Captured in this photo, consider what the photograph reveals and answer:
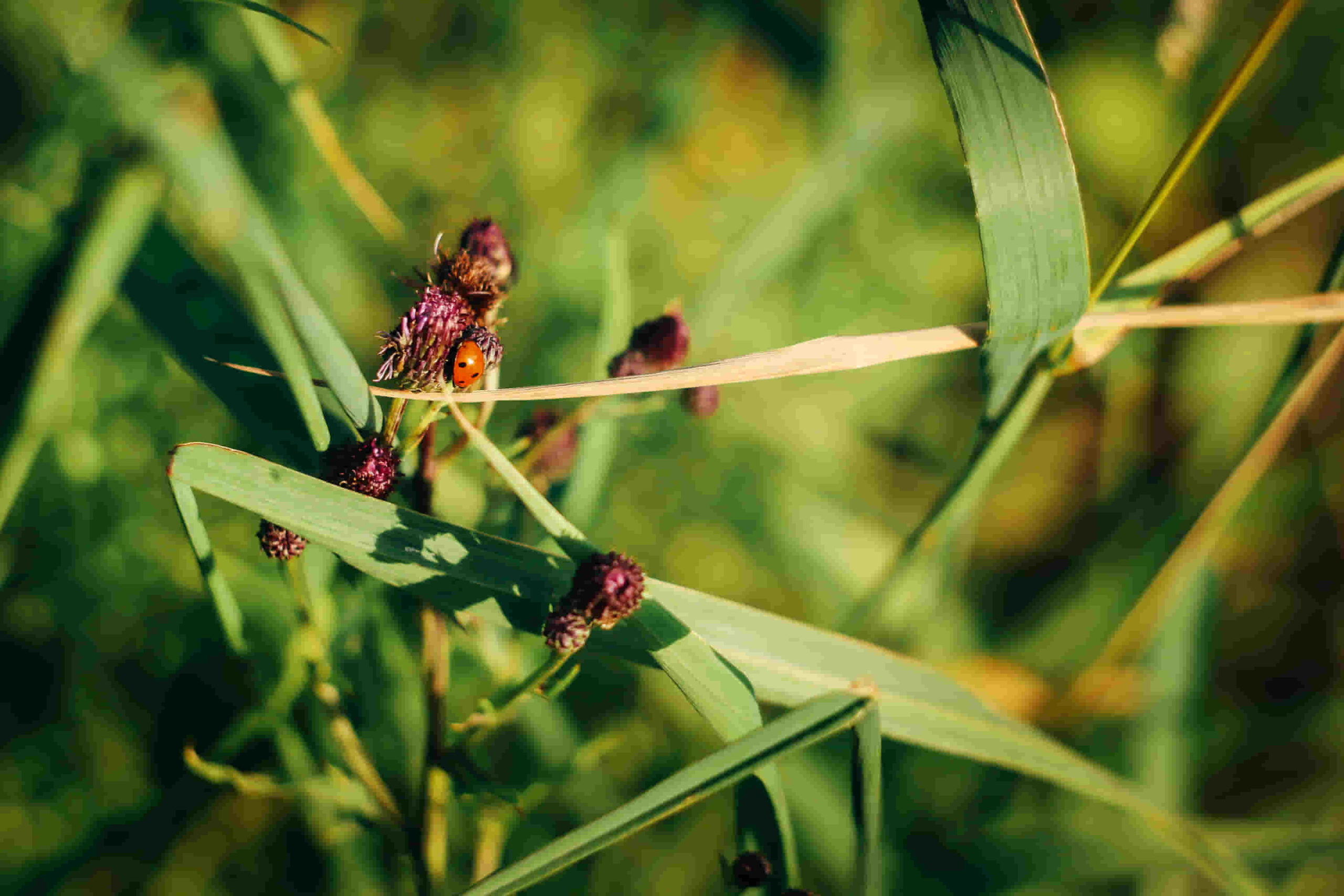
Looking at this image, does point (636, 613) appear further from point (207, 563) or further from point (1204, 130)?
point (1204, 130)

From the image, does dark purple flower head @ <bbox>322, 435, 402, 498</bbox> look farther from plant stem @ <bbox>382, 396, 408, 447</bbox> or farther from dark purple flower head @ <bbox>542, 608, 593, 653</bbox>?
dark purple flower head @ <bbox>542, 608, 593, 653</bbox>

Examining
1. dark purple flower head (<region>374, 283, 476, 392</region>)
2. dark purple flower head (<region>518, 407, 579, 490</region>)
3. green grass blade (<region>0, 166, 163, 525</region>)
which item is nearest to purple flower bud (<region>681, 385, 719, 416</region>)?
dark purple flower head (<region>518, 407, 579, 490</region>)

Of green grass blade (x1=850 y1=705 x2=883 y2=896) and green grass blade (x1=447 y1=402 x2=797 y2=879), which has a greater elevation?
green grass blade (x1=447 y1=402 x2=797 y2=879)

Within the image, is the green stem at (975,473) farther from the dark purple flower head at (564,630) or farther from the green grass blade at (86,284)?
the green grass blade at (86,284)

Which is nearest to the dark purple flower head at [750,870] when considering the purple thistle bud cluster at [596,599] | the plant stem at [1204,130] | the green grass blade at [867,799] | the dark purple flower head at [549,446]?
the green grass blade at [867,799]

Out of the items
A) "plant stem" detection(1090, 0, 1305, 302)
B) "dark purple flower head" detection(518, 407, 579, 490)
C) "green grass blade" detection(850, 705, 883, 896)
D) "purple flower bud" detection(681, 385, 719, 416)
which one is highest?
"plant stem" detection(1090, 0, 1305, 302)

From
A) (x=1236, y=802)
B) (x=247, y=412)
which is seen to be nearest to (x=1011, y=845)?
(x=1236, y=802)

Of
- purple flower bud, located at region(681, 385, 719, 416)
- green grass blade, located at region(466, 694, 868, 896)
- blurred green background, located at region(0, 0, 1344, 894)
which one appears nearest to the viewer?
green grass blade, located at region(466, 694, 868, 896)

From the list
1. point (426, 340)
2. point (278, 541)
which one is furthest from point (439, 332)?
point (278, 541)
